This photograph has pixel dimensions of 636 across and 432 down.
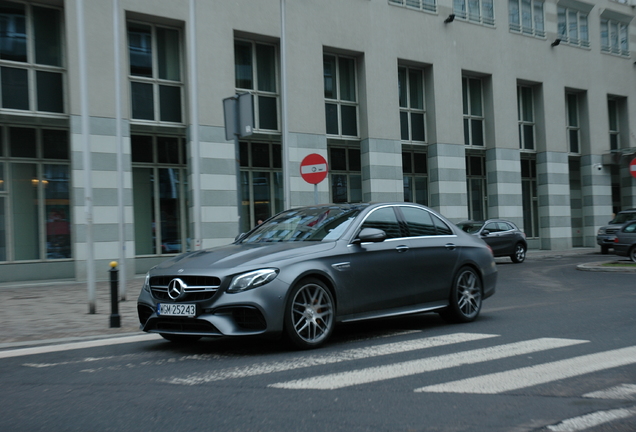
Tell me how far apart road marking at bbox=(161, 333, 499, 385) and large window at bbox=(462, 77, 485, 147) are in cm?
2232

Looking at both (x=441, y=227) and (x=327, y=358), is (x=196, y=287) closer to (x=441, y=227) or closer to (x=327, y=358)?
(x=327, y=358)

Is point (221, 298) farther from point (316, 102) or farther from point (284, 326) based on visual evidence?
point (316, 102)

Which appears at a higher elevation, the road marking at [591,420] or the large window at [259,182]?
the large window at [259,182]

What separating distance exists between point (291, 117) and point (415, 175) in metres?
7.11

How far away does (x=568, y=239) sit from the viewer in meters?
32.2

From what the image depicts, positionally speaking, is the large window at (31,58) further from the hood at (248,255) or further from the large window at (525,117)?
the large window at (525,117)

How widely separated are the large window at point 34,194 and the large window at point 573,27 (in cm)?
2391

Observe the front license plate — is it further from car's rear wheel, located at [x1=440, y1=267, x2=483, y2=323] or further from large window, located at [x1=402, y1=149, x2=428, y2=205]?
large window, located at [x1=402, y1=149, x2=428, y2=205]

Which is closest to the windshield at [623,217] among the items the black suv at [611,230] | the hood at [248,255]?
the black suv at [611,230]

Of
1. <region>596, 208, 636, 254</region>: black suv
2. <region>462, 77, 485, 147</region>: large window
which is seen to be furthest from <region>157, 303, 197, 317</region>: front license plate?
<region>596, 208, 636, 254</region>: black suv

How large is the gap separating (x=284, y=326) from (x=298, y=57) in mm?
17401

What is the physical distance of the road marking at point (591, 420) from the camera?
3.99 meters

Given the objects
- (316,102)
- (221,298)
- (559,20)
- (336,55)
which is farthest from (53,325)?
(559,20)

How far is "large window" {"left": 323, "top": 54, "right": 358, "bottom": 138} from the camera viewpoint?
24266 millimetres
